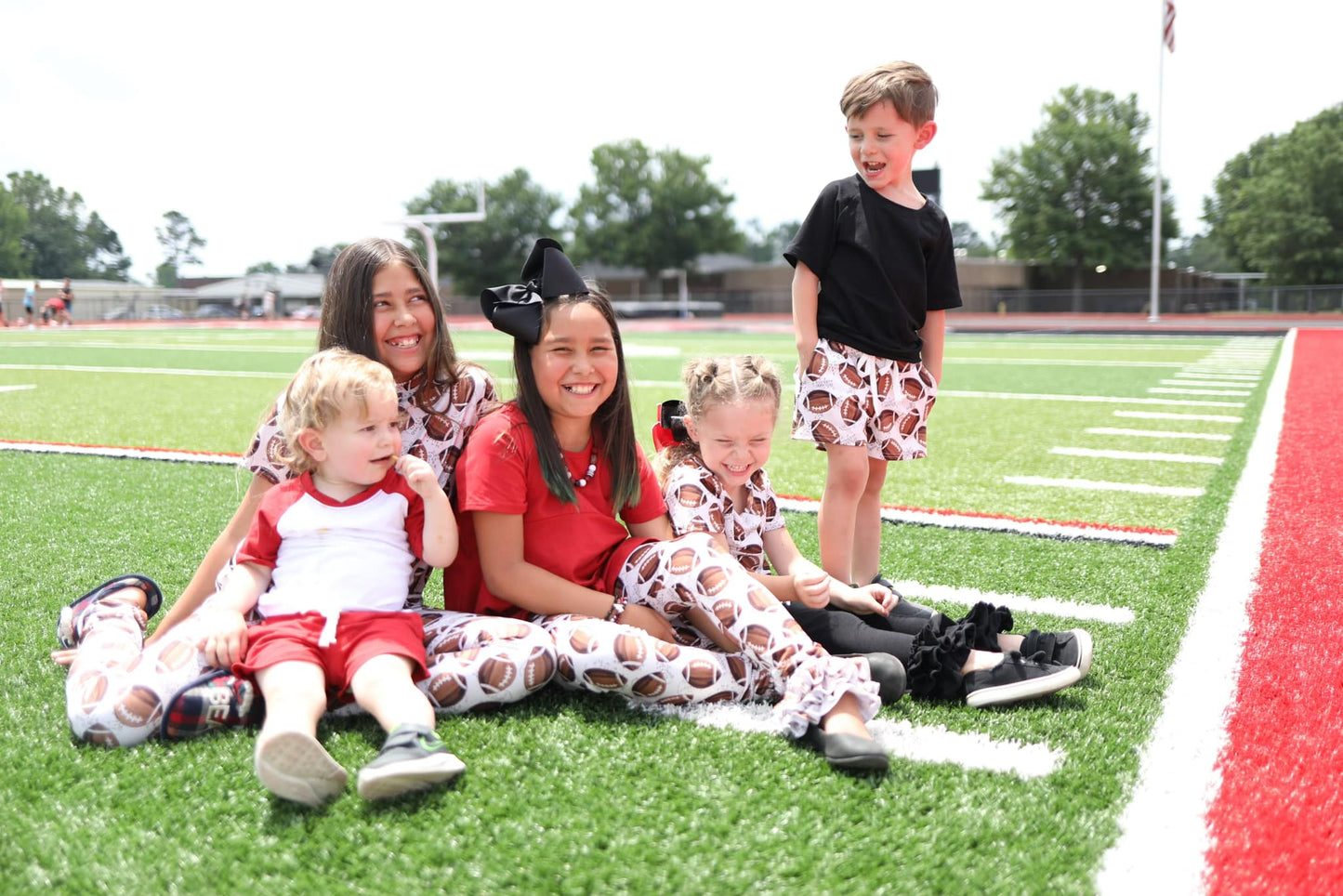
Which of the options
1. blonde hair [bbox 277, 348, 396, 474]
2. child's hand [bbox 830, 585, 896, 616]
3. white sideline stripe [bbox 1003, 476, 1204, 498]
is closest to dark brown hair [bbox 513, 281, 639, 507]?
blonde hair [bbox 277, 348, 396, 474]

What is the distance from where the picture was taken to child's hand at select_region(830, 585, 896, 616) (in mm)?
2623

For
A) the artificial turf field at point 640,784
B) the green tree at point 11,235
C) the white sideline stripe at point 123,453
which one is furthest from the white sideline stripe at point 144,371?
the green tree at point 11,235

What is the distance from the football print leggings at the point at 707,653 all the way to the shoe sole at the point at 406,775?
1.71 feet

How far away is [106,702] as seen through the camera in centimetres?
210

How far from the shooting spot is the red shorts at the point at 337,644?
2154 mm

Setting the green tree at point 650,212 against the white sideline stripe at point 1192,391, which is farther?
the green tree at point 650,212

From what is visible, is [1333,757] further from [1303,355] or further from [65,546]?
[1303,355]

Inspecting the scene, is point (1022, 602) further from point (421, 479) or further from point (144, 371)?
point (144, 371)

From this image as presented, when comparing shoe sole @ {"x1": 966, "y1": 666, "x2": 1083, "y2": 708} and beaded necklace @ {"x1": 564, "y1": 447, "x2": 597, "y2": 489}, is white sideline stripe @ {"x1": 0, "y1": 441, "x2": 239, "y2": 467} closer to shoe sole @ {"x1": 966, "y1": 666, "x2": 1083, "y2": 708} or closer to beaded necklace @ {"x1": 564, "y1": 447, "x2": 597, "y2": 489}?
beaded necklace @ {"x1": 564, "y1": 447, "x2": 597, "y2": 489}

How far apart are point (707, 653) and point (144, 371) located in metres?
13.3

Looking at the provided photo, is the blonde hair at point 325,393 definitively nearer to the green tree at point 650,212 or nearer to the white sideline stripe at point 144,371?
the white sideline stripe at point 144,371

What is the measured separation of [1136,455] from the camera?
6316 millimetres

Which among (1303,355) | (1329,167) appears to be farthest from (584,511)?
(1329,167)

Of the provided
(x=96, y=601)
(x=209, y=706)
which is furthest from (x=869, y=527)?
(x=96, y=601)
